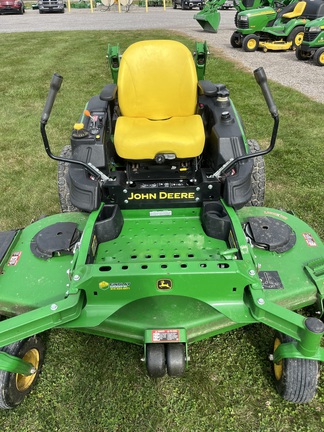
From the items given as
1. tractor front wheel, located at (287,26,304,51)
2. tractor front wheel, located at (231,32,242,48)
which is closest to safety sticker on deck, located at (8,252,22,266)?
tractor front wheel, located at (287,26,304,51)

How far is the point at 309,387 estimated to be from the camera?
1.83 m

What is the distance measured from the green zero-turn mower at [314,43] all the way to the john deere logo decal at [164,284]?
25.9 feet

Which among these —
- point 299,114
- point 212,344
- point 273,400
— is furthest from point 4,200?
point 299,114

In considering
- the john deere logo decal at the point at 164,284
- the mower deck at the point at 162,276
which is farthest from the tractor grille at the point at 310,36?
the john deere logo decal at the point at 164,284

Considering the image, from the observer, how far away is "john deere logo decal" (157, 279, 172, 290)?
1704mm

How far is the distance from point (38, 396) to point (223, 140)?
1921 millimetres

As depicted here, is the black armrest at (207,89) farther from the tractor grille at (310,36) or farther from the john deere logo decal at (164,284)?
the tractor grille at (310,36)

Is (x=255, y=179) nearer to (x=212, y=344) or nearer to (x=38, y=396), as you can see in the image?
(x=212, y=344)

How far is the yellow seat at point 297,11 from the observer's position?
364 inches

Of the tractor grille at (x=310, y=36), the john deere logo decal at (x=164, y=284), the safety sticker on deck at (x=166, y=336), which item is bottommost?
the safety sticker on deck at (x=166, y=336)

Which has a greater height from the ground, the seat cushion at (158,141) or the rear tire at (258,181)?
the seat cushion at (158,141)

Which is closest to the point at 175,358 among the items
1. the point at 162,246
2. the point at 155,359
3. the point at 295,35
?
the point at 155,359

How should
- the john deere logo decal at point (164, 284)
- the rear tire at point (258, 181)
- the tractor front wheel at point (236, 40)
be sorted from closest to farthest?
the john deere logo decal at point (164, 284), the rear tire at point (258, 181), the tractor front wheel at point (236, 40)

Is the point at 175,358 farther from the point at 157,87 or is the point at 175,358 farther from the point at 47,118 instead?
the point at 157,87
